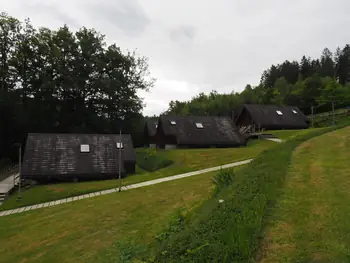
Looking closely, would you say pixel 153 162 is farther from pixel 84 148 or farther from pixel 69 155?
pixel 69 155

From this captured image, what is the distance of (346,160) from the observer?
12555 mm

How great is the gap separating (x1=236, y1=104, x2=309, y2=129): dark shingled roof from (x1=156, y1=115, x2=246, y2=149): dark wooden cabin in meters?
→ 8.33

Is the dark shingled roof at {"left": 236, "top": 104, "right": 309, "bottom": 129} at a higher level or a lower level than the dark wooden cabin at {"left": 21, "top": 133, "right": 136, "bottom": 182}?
higher

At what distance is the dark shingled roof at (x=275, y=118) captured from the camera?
46375mm

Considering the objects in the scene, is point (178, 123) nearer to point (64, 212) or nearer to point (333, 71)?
point (64, 212)

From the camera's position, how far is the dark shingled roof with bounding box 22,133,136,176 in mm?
25078

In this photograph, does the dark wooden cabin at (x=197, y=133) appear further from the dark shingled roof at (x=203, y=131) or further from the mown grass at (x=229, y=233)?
the mown grass at (x=229, y=233)

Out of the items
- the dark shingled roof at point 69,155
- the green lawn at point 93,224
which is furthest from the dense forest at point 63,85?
the green lawn at point 93,224

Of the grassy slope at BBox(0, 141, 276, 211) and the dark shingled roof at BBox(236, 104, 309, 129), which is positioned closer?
the grassy slope at BBox(0, 141, 276, 211)

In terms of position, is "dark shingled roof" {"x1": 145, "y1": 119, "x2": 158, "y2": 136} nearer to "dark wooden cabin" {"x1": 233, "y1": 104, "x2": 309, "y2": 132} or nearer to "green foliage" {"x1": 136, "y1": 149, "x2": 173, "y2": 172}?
"green foliage" {"x1": 136, "y1": 149, "x2": 173, "y2": 172}

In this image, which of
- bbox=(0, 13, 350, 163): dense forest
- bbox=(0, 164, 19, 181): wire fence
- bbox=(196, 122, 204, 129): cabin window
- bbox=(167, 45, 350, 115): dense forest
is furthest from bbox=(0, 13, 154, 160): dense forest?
bbox=(167, 45, 350, 115): dense forest

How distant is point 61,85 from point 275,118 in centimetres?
3281

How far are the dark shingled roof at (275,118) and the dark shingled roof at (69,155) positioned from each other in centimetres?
2531

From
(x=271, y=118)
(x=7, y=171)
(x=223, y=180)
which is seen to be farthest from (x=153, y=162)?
(x=271, y=118)
